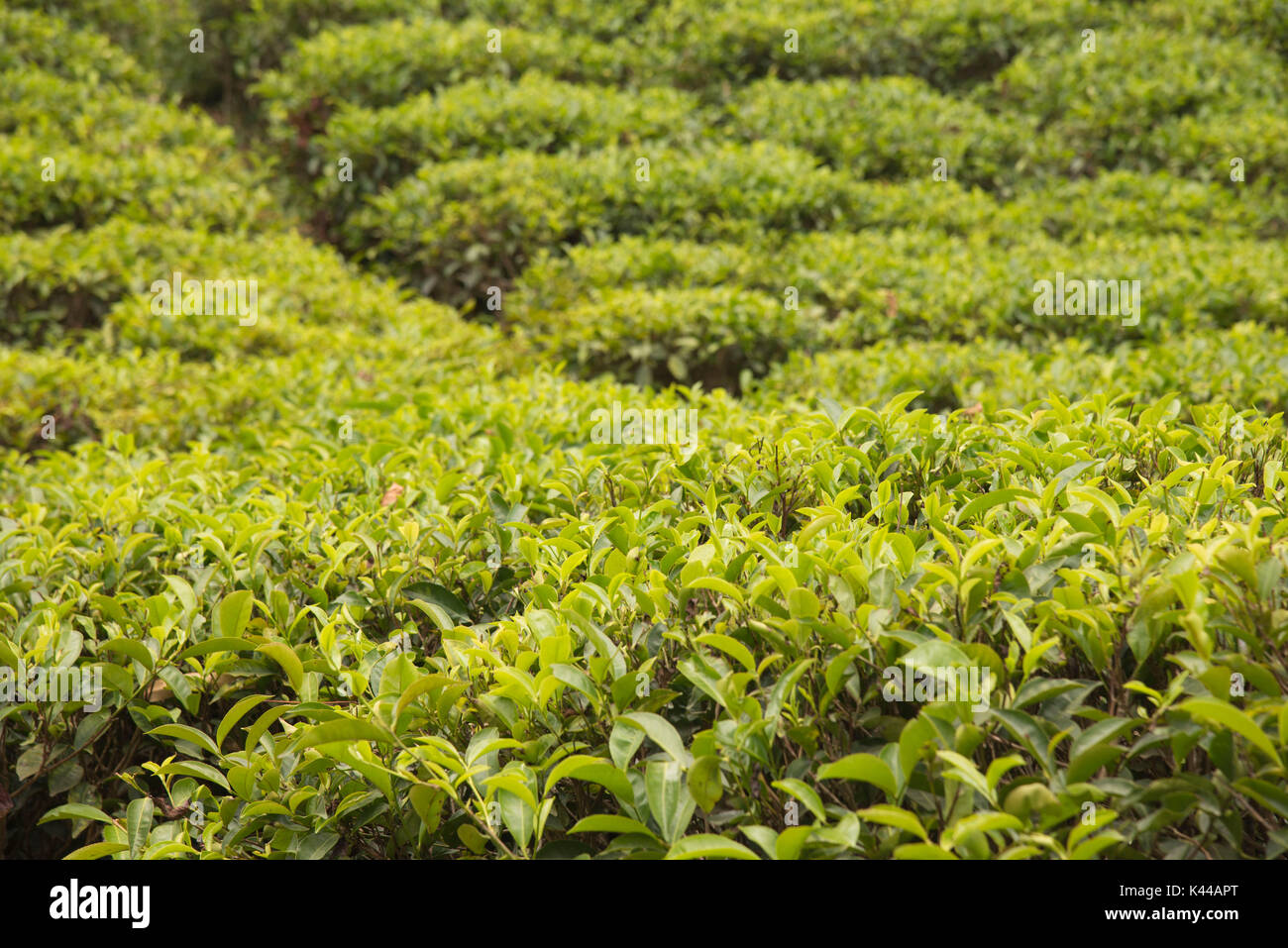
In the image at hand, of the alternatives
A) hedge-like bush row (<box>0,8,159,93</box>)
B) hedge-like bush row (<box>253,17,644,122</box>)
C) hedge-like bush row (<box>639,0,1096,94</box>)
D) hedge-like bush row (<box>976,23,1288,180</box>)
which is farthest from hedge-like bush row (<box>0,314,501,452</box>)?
hedge-like bush row (<box>976,23,1288,180</box>)

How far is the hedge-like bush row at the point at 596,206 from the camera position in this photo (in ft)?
24.5

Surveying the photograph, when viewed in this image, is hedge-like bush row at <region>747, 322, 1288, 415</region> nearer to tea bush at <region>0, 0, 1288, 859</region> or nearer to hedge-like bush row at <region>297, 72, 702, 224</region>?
tea bush at <region>0, 0, 1288, 859</region>

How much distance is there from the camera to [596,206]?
755cm

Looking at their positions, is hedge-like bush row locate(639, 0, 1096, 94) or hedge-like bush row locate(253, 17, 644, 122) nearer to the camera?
hedge-like bush row locate(253, 17, 644, 122)

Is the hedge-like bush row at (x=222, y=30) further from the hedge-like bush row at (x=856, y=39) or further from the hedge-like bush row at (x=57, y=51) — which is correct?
the hedge-like bush row at (x=856, y=39)

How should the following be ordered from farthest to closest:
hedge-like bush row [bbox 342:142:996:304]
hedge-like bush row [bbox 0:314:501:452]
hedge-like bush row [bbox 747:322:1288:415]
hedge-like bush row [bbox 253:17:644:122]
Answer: hedge-like bush row [bbox 253:17:644:122] < hedge-like bush row [bbox 342:142:996:304] < hedge-like bush row [bbox 0:314:501:452] < hedge-like bush row [bbox 747:322:1288:415]

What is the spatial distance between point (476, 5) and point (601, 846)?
11.6 metres

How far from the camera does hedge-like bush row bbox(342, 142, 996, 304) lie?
7.47 metres

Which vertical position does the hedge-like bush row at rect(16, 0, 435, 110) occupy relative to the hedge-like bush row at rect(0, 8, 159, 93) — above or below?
above

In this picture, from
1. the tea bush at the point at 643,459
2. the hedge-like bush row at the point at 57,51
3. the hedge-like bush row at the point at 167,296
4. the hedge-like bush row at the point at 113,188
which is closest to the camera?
the tea bush at the point at 643,459

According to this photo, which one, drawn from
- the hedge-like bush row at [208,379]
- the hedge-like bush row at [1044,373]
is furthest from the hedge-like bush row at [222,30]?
the hedge-like bush row at [1044,373]

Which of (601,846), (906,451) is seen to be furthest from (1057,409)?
(601,846)

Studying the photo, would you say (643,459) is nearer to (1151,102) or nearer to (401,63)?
(401,63)

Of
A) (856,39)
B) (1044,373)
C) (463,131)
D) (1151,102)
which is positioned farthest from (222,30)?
(1044,373)
